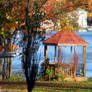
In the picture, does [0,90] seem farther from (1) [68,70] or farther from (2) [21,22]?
(1) [68,70]

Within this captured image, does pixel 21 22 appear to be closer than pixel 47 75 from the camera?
Yes

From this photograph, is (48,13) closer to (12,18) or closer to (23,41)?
(12,18)

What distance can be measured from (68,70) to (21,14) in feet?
22.0

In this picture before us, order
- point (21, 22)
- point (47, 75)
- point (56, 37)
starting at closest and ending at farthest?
point (21, 22), point (47, 75), point (56, 37)

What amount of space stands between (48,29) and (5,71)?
4.59m

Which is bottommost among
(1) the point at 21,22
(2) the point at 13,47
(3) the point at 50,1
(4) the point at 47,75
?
(4) the point at 47,75

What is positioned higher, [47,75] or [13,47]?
[13,47]

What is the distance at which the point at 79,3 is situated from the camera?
53.5 feet

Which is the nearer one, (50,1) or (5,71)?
(50,1)

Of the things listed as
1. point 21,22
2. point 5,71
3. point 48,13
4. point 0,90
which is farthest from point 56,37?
point 0,90

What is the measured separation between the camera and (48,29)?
684 inches

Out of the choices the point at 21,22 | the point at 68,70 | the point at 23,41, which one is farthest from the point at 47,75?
the point at 23,41

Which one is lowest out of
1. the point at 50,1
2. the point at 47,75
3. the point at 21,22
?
the point at 47,75

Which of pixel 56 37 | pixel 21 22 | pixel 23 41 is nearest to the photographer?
pixel 23 41
